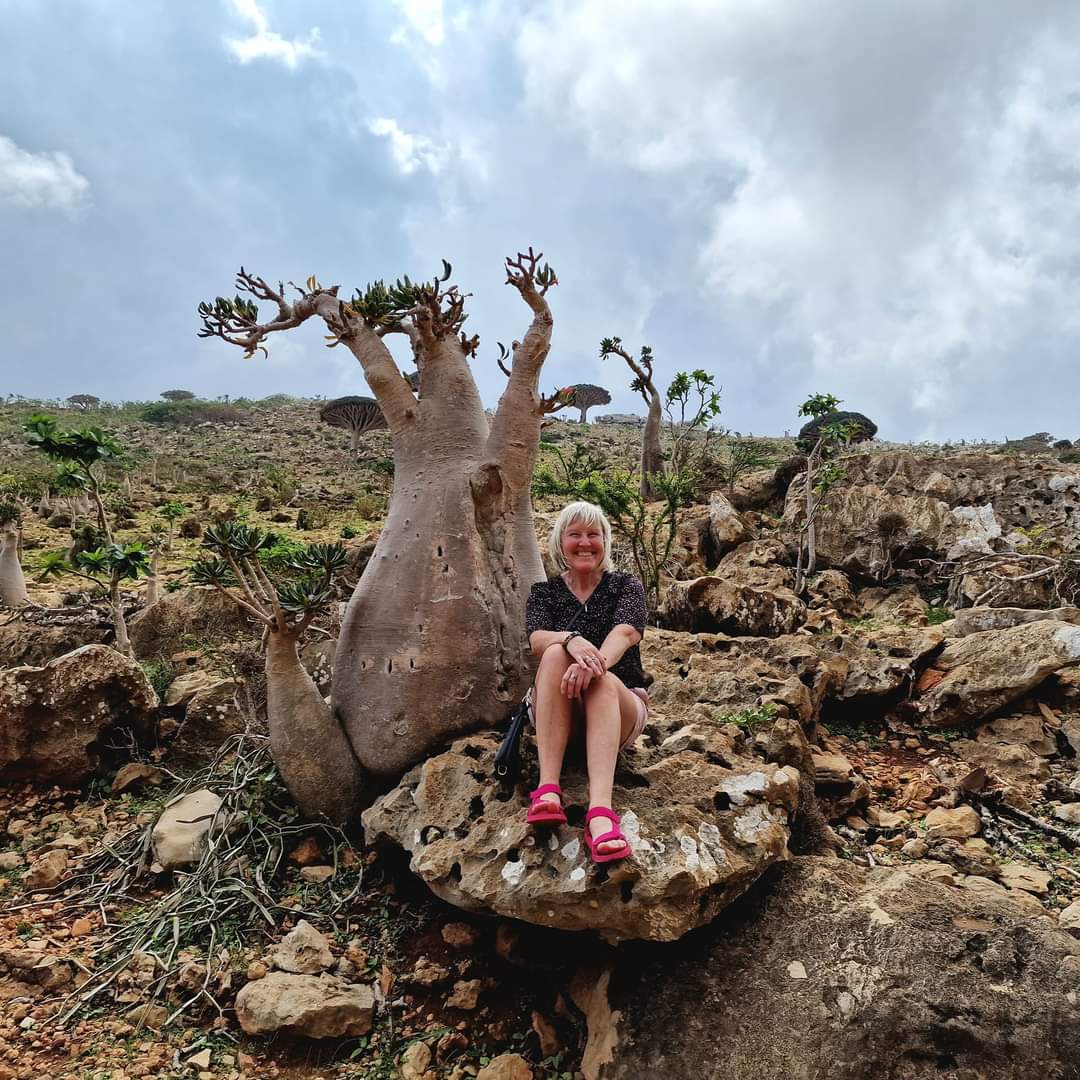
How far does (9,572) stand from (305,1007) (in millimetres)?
6461

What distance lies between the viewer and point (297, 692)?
10.2ft

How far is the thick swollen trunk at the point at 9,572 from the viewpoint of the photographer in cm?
646

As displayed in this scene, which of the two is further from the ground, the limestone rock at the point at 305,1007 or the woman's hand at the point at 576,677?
the woman's hand at the point at 576,677

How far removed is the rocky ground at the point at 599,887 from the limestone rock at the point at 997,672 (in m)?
0.02

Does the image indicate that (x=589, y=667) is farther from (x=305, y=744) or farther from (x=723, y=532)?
(x=723, y=532)

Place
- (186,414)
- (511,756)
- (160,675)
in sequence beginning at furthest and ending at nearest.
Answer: (186,414)
(160,675)
(511,756)

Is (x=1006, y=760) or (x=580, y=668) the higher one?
(x=580, y=668)

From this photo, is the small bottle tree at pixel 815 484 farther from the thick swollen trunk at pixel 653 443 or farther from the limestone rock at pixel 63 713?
the limestone rock at pixel 63 713

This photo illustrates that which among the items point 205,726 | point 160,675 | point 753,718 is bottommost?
point 205,726

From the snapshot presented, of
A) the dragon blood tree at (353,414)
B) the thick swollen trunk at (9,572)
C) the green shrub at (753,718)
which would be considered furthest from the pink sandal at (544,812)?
the dragon blood tree at (353,414)

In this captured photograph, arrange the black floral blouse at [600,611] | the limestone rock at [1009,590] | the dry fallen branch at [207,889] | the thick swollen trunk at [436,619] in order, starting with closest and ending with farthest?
1. the dry fallen branch at [207,889]
2. the black floral blouse at [600,611]
3. the thick swollen trunk at [436,619]
4. the limestone rock at [1009,590]

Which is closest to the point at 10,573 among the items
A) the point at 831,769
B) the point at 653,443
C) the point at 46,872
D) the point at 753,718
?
the point at 46,872

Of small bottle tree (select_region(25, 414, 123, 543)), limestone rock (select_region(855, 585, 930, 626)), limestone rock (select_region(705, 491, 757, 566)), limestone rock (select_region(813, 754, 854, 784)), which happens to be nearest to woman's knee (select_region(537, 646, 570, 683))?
limestone rock (select_region(813, 754, 854, 784))

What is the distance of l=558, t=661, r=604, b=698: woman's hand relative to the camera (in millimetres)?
2266
